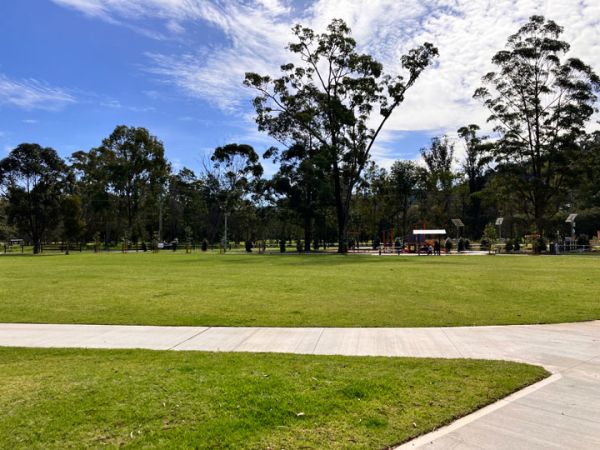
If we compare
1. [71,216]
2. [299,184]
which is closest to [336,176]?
[299,184]

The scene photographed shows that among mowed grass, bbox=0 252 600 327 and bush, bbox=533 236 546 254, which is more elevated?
bush, bbox=533 236 546 254

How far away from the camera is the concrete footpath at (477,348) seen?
4.09m

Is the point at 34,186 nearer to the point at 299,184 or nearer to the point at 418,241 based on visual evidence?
the point at 299,184

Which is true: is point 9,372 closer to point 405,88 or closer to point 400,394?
point 400,394

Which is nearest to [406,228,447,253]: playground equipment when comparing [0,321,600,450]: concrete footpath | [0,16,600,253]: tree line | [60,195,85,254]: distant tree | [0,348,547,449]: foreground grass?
[0,16,600,253]: tree line

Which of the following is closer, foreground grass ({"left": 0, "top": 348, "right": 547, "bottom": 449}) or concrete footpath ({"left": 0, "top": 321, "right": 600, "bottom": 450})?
foreground grass ({"left": 0, "top": 348, "right": 547, "bottom": 449})

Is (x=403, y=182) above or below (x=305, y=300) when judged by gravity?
above

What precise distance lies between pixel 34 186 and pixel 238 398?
6476cm

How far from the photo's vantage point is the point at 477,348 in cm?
720

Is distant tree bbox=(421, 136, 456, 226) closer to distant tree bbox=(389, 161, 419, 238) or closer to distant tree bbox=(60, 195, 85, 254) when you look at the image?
distant tree bbox=(389, 161, 419, 238)

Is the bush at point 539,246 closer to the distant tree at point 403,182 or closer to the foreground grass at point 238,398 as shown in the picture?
the distant tree at point 403,182

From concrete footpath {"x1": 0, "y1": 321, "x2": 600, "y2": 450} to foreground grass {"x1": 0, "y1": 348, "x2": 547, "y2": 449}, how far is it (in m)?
0.33

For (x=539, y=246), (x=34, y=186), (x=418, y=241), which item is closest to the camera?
(x=539, y=246)

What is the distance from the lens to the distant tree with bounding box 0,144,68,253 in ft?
192
